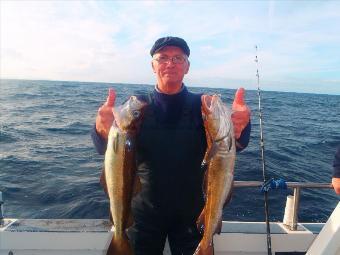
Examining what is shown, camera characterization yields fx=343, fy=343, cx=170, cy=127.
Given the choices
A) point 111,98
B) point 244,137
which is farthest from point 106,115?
point 244,137

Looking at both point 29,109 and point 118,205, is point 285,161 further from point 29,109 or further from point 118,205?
point 29,109

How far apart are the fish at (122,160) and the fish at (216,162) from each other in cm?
65

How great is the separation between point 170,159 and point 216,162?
745mm

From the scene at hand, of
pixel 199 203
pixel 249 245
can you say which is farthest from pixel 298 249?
pixel 199 203

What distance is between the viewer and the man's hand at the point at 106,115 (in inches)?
126

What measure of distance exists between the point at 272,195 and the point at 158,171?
807 cm

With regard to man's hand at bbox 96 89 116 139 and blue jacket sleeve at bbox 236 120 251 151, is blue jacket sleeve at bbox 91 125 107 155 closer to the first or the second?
man's hand at bbox 96 89 116 139

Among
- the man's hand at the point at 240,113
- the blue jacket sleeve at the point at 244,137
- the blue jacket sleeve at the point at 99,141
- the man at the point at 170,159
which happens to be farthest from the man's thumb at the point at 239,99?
the blue jacket sleeve at the point at 99,141

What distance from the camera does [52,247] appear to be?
4.39m

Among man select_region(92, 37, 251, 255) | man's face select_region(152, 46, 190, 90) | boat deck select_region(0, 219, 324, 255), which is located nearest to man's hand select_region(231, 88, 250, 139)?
man select_region(92, 37, 251, 255)

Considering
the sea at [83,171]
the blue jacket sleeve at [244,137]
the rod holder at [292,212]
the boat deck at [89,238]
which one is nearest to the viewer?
the blue jacket sleeve at [244,137]

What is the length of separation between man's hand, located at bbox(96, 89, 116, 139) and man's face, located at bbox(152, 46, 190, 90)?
75 centimetres

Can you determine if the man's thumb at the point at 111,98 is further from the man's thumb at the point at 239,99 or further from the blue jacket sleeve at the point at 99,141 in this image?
the man's thumb at the point at 239,99

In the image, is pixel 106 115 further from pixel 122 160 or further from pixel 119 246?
pixel 119 246
